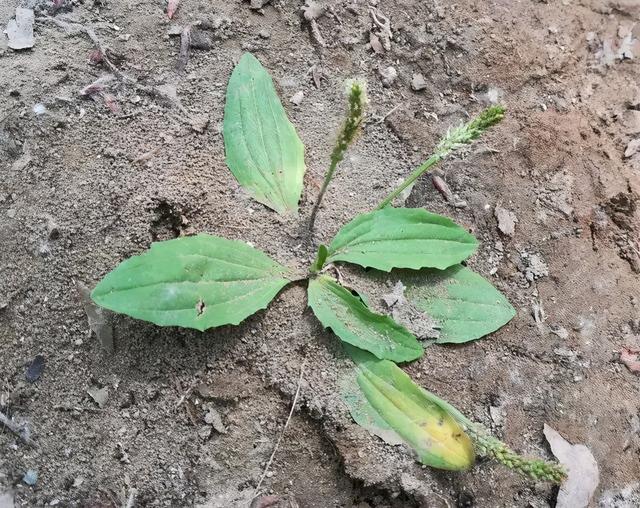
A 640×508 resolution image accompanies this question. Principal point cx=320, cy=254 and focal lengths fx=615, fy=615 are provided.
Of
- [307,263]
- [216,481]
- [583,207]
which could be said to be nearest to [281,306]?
[307,263]

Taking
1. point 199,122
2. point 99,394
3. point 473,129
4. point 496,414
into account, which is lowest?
point 99,394

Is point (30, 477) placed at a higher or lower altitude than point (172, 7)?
lower

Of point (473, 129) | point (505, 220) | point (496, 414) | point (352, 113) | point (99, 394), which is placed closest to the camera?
point (352, 113)

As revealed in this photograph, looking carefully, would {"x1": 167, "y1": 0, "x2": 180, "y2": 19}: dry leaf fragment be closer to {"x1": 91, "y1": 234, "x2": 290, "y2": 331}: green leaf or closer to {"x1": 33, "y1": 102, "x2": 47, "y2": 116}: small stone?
{"x1": 33, "y1": 102, "x2": 47, "y2": 116}: small stone

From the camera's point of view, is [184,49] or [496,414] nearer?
[496,414]

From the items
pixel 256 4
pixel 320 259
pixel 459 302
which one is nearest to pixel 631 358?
pixel 459 302

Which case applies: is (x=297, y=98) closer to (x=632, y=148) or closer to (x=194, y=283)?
(x=194, y=283)

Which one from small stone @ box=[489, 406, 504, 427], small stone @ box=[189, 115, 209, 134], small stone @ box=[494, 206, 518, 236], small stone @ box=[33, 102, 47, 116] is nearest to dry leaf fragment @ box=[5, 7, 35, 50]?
small stone @ box=[33, 102, 47, 116]
